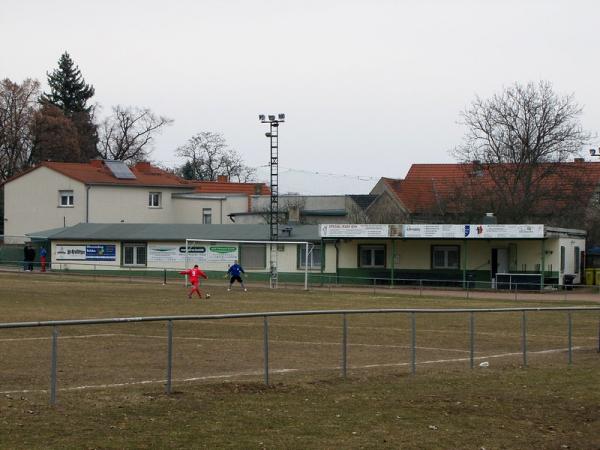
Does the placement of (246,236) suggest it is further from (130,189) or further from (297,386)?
(297,386)

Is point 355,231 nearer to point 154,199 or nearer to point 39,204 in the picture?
point 154,199

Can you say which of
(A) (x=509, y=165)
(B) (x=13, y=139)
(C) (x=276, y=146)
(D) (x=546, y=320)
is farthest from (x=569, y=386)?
(B) (x=13, y=139)

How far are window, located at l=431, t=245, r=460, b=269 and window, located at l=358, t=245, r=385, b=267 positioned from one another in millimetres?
3018

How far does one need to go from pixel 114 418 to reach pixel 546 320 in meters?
21.2

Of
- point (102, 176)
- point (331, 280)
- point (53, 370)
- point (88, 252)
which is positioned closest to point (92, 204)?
point (102, 176)

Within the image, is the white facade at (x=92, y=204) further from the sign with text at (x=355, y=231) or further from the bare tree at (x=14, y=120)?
the sign with text at (x=355, y=231)

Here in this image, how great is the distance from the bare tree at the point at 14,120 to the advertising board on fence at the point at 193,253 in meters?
31.1

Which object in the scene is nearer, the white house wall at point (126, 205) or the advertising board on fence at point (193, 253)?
the advertising board on fence at point (193, 253)

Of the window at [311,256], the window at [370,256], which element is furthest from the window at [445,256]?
the window at [311,256]

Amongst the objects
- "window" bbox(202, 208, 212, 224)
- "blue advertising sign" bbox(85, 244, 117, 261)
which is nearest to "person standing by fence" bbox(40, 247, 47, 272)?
"blue advertising sign" bbox(85, 244, 117, 261)

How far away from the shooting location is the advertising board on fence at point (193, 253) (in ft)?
199

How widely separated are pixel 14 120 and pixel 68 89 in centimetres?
2430

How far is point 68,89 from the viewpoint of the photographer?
111000 mm

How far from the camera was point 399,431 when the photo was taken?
12.0 m
